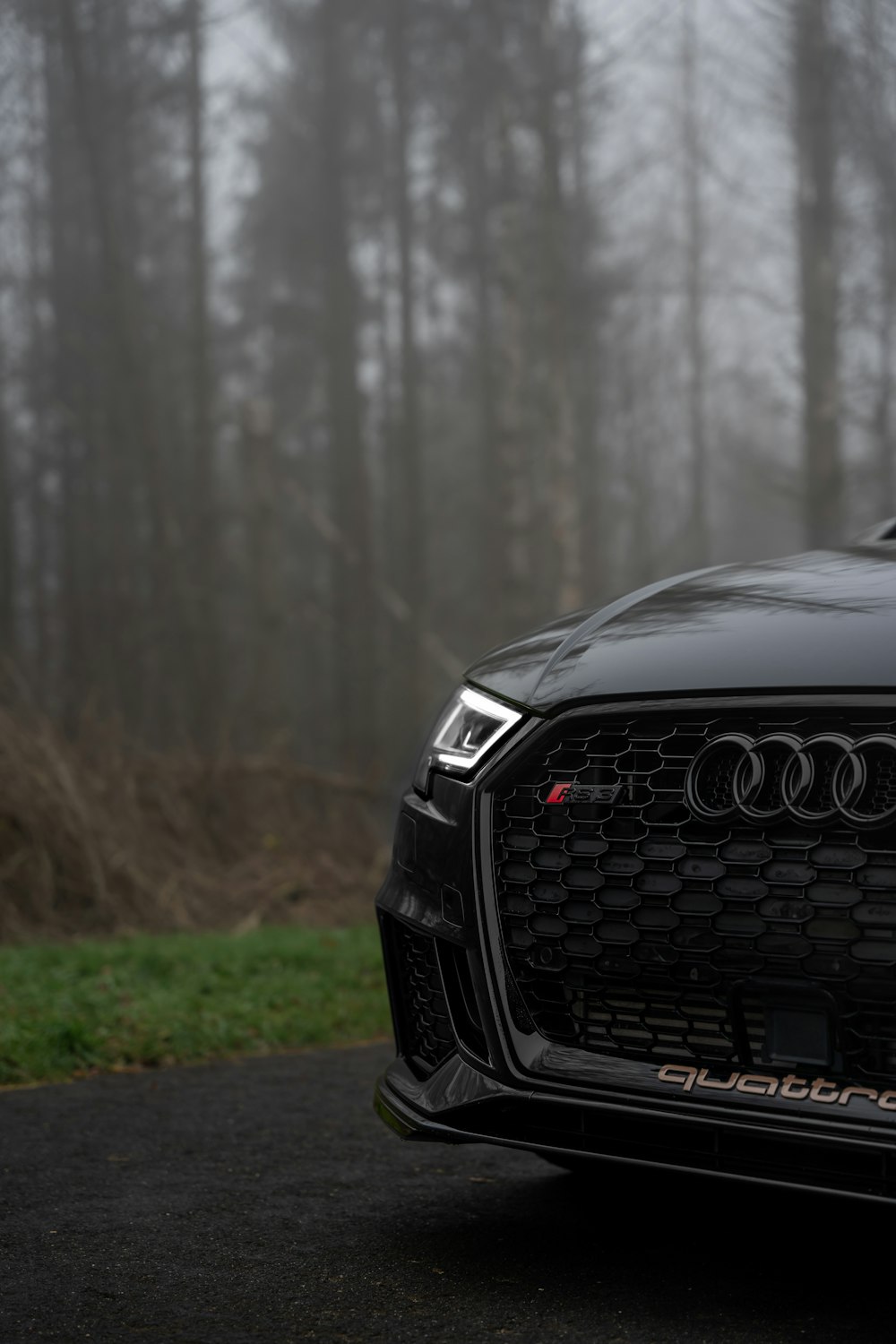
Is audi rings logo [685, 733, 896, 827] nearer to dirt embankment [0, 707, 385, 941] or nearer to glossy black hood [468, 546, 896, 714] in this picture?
glossy black hood [468, 546, 896, 714]

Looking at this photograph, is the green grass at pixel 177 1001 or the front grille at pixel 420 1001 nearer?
the front grille at pixel 420 1001

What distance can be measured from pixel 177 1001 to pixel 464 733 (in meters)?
2.74

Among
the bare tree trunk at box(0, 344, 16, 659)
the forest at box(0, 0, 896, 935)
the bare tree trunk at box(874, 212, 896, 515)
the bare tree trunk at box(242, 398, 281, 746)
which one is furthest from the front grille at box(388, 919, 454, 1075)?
the bare tree trunk at box(0, 344, 16, 659)

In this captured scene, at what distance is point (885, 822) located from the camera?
2.15 meters

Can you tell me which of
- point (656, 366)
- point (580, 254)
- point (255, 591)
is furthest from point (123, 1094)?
point (656, 366)

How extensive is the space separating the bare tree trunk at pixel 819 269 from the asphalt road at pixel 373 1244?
1375 centimetres

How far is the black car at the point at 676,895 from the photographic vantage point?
2.21 m

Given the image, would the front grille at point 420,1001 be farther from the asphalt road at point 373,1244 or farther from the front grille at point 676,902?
the asphalt road at point 373,1244

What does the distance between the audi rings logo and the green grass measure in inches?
108

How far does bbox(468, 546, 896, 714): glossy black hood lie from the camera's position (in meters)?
2.36

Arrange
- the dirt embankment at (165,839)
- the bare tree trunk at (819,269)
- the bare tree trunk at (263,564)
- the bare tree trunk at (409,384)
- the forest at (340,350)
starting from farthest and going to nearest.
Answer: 1. the bare tree trunk at (409,384)
2. the bare tree trunk at (263,564)
3. the bare tree trunk at (819,269)
4. the forest at (340,350)
5. the dirt embankment at (165,839)

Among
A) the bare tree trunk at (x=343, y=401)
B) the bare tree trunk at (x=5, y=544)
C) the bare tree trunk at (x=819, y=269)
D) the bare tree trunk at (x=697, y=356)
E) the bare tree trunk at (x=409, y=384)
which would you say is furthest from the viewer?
the bare tree trunk at (x=697, y=356)

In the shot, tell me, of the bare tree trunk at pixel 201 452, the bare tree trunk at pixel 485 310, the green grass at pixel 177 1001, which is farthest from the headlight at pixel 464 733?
the bare tree trunk at pixel 201 452

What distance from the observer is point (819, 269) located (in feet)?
58.8
